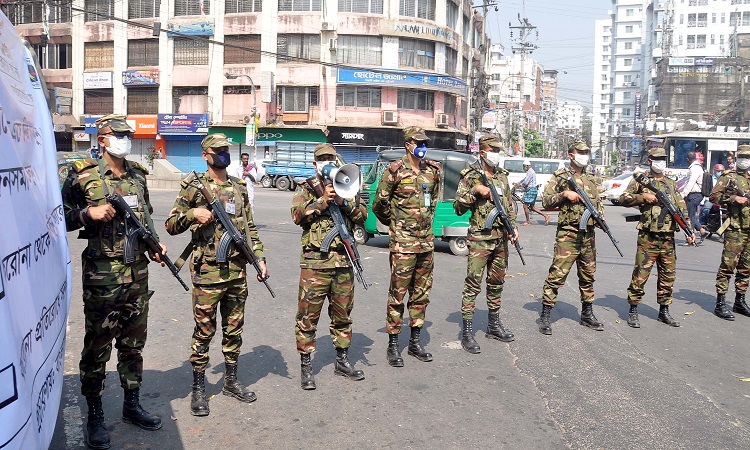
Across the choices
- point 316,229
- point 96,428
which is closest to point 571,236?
point 316,229

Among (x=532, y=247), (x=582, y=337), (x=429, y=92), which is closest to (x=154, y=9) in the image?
(x=429, y=92)

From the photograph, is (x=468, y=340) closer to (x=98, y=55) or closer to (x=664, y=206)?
(x=664, y=206)

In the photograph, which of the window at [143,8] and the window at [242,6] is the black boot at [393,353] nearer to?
the window at [242,6]

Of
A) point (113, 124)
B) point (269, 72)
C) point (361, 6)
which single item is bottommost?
point (113, 124)

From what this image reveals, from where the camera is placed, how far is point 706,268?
473 inches

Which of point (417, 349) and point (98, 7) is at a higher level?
point (98, 7)

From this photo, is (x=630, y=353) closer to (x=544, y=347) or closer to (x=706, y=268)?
(x=544, y=347)

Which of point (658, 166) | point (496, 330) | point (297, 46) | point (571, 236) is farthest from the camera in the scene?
point (297, 46)

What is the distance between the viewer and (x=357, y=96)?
37812 millimetres

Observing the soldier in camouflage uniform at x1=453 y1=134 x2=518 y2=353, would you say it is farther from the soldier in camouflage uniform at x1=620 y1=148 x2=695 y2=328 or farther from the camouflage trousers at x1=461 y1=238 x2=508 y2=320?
the soldier in camouflage uniform at x1=620 y1=148 x2=695 y2=328

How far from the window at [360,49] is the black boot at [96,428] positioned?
35.2 m

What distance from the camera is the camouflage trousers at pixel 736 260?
834cm

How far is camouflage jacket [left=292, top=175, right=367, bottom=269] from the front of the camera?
17.6 ft

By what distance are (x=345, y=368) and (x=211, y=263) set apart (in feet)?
4.99
